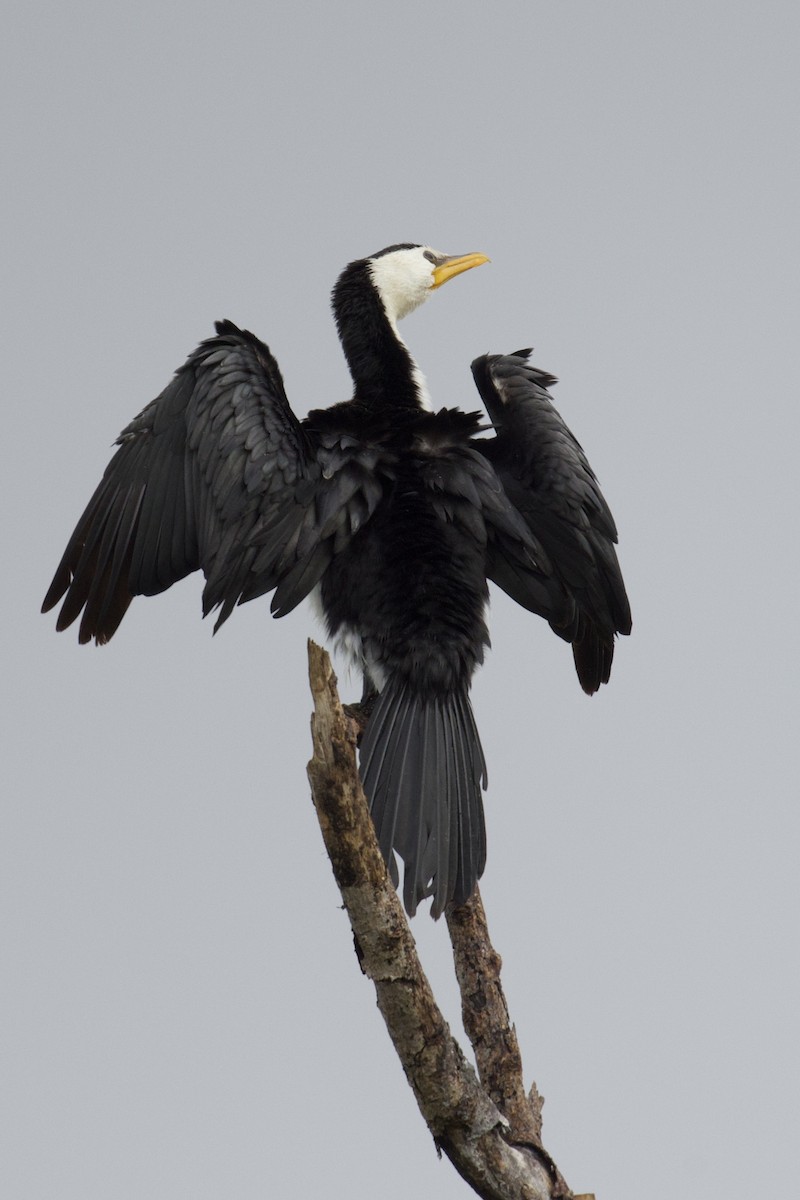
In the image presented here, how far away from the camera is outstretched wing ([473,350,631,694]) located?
13.3ft

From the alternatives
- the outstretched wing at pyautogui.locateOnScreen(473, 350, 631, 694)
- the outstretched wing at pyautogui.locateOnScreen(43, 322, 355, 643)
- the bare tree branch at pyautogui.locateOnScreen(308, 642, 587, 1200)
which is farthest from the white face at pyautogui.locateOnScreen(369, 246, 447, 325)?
the bare tree branch at pyautogui.locateOnScreen(308, 642, 587, 1200)

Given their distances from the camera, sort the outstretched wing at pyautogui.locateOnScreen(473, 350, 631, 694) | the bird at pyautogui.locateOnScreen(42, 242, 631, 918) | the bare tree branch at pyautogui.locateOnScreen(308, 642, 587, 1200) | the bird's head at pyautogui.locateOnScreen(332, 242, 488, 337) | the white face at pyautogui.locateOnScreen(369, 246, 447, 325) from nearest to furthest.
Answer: the bare tree branch at pyautogui.locateOnScreen(308, 642, 587, 1200)
the bird at pyautogui.locateOnScreen(42, 242, 631, 918)
the outstretched wing at pyautogui.locateOnScreen(473, 350, 631, 694)
the bird's head at pyautogui.locateOnScreen(332, 242, 488, 337)
the white face at pyautogui.locateOnScreen(369, 246, 447, 325)

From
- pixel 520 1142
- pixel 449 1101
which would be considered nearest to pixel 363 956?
pixel 449 1101

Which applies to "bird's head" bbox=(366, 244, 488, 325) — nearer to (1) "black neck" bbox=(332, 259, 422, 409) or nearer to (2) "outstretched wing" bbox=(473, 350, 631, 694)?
(1) "black neck" bbox=(332, 259, 422, 409)

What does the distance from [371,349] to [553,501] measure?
30.5 inches

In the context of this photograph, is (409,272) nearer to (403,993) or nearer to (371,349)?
(371,349)

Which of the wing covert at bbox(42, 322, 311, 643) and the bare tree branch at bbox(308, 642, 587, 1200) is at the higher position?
the wing covert at bbox(42, 322, 311, 643)

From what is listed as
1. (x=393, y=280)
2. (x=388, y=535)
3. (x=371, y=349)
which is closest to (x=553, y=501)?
(x=388, y=535)

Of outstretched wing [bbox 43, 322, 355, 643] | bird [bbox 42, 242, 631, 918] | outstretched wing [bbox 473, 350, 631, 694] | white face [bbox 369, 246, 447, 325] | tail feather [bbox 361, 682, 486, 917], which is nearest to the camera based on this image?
tail feather [bbox 361, 682, 486, 917]

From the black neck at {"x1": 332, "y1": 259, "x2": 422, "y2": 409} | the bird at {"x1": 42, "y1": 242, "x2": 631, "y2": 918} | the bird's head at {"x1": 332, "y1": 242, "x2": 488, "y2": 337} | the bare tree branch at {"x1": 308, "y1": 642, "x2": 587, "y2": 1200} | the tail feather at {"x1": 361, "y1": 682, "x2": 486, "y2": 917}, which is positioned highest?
the bird's head at {"x1": 332, "y1": 242, "x2": 488, "y2": 337}

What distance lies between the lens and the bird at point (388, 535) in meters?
3.55

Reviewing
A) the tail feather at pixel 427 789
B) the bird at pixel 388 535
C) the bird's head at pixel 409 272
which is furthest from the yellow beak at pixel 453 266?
the tail feather at pixel 427 789

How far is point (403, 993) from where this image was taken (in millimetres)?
3037

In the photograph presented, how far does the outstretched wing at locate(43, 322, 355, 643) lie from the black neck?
0.41 meters
